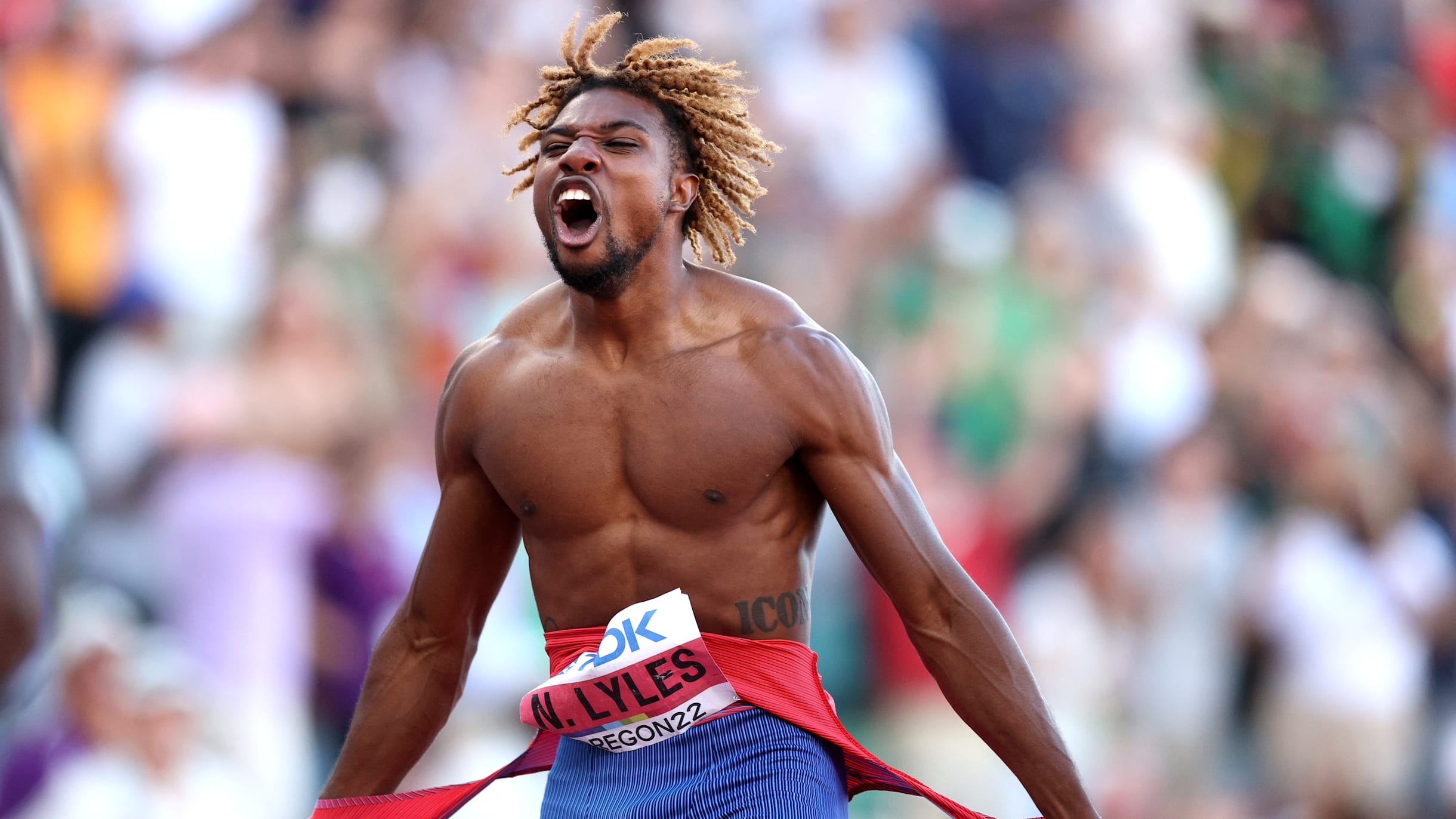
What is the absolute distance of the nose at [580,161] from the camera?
3422 mm

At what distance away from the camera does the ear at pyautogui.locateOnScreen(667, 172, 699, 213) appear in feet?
11.8

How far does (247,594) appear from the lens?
6.72 meters

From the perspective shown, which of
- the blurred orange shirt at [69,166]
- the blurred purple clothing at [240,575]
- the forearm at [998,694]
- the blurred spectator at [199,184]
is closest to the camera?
the forearm at [998,694]

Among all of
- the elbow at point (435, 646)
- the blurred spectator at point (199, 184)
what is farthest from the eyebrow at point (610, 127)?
the blurred spectator at point (199, 184)

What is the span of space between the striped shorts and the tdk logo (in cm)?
21

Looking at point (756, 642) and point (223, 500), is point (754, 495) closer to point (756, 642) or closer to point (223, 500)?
point (756, 642)

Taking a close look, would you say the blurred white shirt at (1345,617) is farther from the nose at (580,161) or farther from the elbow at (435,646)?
the nose at (580,161)

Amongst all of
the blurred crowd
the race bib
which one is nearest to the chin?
the race bib

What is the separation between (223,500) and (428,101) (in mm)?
2261

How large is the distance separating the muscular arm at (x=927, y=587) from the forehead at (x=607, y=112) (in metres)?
0.53

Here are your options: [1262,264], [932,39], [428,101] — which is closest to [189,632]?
[428,101]

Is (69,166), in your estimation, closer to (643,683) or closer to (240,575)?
(240,575)

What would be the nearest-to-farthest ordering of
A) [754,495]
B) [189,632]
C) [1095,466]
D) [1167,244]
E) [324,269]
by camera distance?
[754,495], [189,632], [324,269], [1095,466], [1167,244]

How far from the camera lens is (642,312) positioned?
11.5ft
